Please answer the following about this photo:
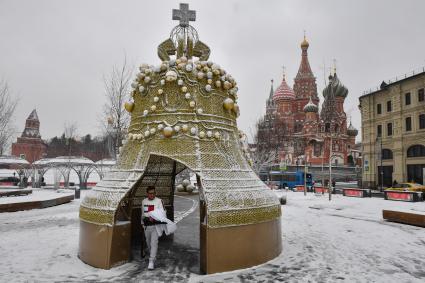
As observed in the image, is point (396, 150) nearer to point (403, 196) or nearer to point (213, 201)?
point (403, 196)

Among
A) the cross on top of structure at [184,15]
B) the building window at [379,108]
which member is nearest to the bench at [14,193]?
the cross on top of structure at [184,15]

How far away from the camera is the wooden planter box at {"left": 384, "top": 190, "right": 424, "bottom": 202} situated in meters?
21.2

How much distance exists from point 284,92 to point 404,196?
156 feet

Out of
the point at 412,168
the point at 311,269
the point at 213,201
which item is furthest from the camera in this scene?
the point at 412,168

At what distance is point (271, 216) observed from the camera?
255 inches

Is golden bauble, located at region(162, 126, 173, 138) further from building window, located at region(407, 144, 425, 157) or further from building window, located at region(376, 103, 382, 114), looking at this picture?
building window, located at region(376, 103, 382, 114)

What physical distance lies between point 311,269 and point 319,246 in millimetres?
2309

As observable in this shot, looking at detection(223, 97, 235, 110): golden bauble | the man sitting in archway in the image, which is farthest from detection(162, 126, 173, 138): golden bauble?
detection(223, 97, 235, 110): golden bauble

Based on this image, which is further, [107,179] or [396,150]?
[396,150]

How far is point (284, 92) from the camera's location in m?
67.1

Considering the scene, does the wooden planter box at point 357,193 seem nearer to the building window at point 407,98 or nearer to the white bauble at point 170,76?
the building window at point 407,98

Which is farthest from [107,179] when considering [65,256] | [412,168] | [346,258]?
[412,168]

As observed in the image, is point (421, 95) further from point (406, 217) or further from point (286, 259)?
point (286, 259)

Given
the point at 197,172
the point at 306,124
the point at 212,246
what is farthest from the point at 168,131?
the point at 306,124
